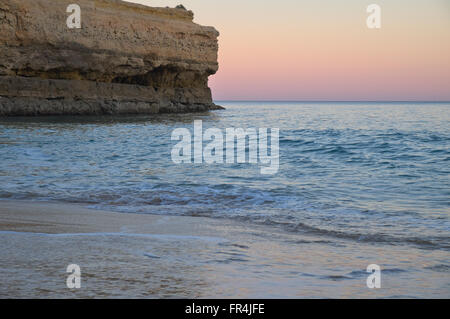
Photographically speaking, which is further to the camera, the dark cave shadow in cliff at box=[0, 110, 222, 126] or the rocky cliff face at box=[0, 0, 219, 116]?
the rocky cliff face at box=[0, 0, 219, 116]

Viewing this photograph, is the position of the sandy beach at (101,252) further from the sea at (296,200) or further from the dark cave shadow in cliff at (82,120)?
the dark cave shadow in cliff at (82,120)

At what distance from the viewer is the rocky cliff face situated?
2811cm

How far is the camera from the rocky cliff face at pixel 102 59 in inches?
1107

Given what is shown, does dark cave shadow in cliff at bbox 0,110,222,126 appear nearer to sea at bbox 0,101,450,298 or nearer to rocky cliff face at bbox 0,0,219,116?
rocky cliff face at bbox 0,0,219,116

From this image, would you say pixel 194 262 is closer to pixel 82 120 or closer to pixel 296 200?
pixel 296 200

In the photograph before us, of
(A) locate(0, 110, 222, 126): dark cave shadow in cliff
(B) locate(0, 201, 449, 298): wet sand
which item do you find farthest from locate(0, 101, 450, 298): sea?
(A) locate(0, 110, 222, 126): dark cave shadow in cliff

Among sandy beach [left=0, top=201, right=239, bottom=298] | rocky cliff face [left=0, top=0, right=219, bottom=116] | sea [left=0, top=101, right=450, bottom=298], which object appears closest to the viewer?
sandy beach [left=0, top=201, right=239, bottom=298]

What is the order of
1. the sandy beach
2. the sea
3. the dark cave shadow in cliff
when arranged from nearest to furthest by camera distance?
the sandy beach
the sea
the dark cave shadow in cliff

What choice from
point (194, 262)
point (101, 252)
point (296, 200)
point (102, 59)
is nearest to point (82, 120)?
point (102, 59)

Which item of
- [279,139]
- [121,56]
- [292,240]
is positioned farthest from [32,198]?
[121,56]

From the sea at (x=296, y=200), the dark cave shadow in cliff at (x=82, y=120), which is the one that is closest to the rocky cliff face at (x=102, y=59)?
the dark cave shadow in cliff at (x=82, y=120)

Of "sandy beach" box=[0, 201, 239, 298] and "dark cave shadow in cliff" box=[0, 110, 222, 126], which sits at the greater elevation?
"dark cave shadow in cliff" box=[0, 110, 222, 126]

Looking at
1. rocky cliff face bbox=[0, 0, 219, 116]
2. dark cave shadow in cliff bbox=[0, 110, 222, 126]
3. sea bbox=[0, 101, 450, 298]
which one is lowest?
sea bbox=[0, 101, 450, 298]
